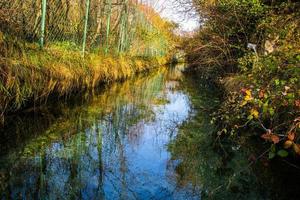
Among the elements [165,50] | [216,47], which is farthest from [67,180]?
[165,50]

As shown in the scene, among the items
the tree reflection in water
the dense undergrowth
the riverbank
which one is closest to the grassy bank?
the tree reflection in water

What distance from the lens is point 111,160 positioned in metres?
3.71

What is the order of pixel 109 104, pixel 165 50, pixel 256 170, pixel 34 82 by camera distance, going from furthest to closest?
pixel 165 50 < pixel 109 104 < pixel 34 82 < pixel 256 170

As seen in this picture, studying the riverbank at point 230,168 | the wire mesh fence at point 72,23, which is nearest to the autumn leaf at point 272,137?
the riverbank at point 230,168

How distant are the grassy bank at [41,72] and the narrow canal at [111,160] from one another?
301 mm

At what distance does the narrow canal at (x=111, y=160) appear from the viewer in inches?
118

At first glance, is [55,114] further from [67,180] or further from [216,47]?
[216,47]

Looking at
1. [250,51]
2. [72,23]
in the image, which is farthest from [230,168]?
[72,23]

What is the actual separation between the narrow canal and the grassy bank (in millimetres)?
301

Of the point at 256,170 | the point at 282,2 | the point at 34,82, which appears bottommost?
the point at 256,170

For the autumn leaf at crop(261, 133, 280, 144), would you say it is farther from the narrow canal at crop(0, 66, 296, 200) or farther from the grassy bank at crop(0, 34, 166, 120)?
the grassy bank at crop(0, 34, 166, 120)

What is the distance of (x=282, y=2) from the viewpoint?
24.9 feet

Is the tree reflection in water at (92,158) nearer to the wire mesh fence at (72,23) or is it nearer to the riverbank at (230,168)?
the riverbank at (230,168)

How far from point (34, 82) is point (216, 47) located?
625cm
